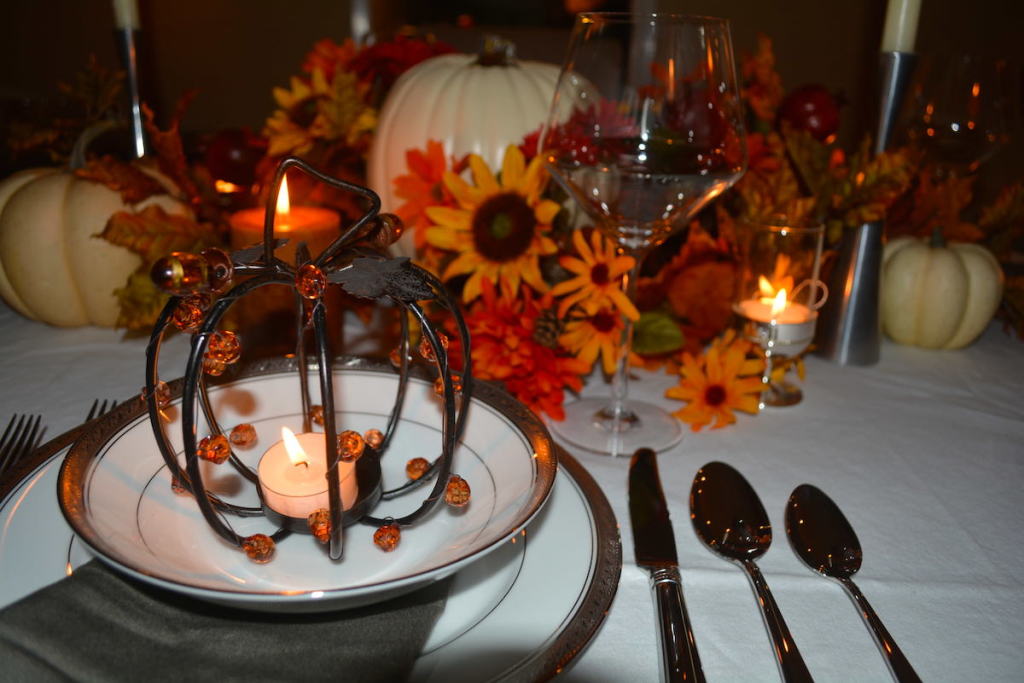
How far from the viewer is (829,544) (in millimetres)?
447

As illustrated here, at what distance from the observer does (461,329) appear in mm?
368

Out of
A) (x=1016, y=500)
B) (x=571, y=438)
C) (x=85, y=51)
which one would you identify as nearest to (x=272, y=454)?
(x=571, y=438)

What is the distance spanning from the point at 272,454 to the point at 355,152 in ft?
2.06

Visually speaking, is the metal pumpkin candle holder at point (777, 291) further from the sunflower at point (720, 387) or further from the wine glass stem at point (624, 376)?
the wine glass stem at point (624, 376)

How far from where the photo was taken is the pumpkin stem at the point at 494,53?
0.86 metres

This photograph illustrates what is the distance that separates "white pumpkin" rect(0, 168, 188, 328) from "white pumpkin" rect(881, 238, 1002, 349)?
2.86ft

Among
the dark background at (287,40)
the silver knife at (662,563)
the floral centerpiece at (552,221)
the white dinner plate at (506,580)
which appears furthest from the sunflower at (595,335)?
the dark background at (287,40)

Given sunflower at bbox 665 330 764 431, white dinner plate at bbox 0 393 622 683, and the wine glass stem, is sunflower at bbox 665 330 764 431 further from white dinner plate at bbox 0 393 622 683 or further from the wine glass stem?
white dinner plate at bbox 0 393 622 683

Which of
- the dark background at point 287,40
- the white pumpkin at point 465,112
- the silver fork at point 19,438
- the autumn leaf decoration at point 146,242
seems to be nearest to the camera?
the silver fork at point 19,438

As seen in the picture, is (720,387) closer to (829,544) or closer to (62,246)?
(829,544)

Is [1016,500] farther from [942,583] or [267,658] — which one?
→ [267,658]

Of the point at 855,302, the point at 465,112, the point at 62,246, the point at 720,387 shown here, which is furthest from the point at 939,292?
the point at 62,246

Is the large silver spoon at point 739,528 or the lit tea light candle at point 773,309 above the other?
the lit tea light candle at point 773,309

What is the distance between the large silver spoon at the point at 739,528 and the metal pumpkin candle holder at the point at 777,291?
0.20 m
